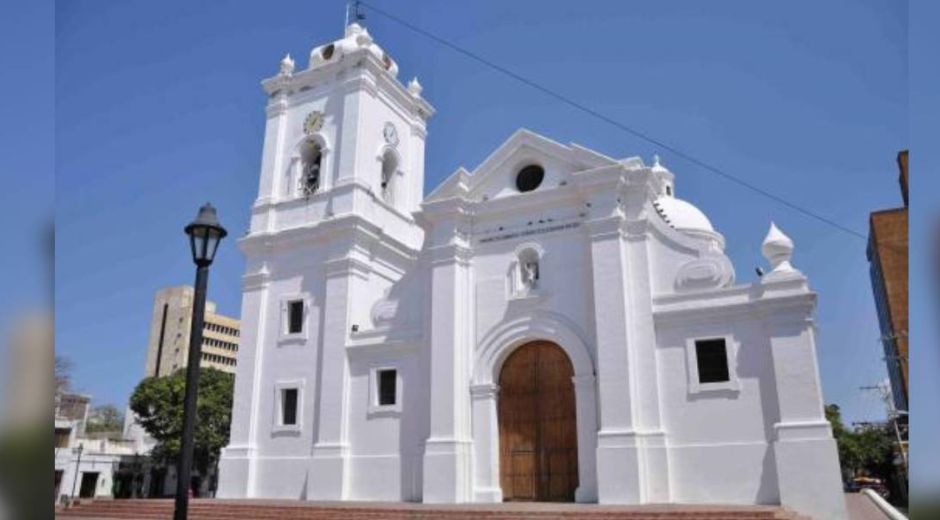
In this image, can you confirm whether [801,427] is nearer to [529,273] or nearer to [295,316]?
[529,273]

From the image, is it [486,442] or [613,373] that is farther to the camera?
[486,442]

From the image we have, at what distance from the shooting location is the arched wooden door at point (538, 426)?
17141mm

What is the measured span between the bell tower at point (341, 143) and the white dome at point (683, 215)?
9673 millimetres

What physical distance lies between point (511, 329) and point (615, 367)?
3.15 meters

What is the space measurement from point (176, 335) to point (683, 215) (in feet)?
208

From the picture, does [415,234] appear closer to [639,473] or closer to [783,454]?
[639,473]

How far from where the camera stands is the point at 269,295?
23234 millimetres

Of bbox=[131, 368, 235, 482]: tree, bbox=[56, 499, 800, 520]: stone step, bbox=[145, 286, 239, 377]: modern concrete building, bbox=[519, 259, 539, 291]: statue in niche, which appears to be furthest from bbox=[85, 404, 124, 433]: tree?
bbox=[519, 259, 539, 291]: statue in niche

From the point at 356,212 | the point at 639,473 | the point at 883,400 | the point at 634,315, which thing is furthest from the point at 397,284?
the point at 883,400

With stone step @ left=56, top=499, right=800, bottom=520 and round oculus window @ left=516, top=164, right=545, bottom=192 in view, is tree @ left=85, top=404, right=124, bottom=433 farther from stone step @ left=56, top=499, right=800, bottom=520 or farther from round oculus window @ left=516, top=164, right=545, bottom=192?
round oculus window @ left=516, top=164, right=545, bottom=192

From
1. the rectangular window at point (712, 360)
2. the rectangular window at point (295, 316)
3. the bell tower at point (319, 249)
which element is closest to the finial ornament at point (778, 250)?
the rectangular window at point (712, 360)

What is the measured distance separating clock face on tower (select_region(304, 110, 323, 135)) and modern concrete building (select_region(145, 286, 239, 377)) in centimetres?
5488

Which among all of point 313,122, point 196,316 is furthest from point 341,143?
point 196,316

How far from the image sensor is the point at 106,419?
74.1m
